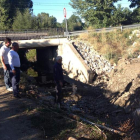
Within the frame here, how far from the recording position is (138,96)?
1054cm

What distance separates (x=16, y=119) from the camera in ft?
19.5

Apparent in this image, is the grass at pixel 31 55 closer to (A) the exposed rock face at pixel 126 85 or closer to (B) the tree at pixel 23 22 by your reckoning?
(B) the tree at pixel 23 22

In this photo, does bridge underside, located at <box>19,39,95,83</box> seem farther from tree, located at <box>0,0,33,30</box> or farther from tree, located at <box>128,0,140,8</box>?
tree, located at <box>0,0,33,30</box>

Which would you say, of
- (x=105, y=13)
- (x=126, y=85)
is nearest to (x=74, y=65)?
(x=126, y=85)

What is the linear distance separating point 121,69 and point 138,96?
5229 millimetres

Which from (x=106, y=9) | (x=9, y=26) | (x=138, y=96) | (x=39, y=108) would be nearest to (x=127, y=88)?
(x=138, y=96)

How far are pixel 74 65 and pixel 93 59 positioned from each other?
5.64 ft

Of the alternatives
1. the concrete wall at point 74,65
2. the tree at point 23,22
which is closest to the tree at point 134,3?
the concrete wall at point 74,65

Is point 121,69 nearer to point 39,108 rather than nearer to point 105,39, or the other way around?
point 105,39

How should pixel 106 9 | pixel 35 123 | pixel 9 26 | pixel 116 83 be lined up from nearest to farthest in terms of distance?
1. pixel 35 123
2. pixel 116 83
3. pixel 106 9
4. pixel 9 26

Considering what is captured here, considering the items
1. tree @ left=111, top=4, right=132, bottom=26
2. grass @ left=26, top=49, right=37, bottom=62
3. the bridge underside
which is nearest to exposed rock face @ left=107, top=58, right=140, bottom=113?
the bridge underside

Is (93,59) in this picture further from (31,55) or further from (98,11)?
(31,55)

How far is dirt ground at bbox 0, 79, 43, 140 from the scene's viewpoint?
5004 mm

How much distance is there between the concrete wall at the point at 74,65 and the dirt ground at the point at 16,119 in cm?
1001
